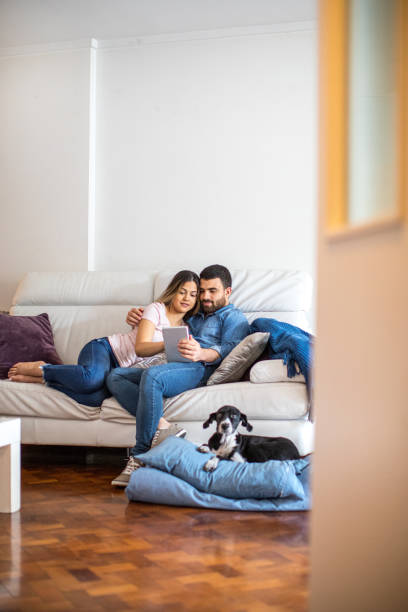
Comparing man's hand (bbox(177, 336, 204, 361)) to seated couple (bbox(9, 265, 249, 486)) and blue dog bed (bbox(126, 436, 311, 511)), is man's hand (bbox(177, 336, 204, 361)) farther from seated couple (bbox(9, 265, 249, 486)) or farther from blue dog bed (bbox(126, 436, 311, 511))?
blue dog bed (bbox(126, 436, 311, 511))

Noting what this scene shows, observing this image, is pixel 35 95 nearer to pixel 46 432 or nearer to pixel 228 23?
pixel 228 23

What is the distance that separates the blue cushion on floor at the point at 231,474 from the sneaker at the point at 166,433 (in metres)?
0.15

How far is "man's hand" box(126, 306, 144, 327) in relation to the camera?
337 cm

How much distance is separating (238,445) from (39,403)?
3.44 ft

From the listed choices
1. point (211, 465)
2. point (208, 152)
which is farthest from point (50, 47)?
point (211, 465)

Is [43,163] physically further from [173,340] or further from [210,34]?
[173,340]

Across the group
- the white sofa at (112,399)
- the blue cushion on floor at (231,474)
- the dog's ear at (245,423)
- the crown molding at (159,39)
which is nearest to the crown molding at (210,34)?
the crown molding at (159,39)

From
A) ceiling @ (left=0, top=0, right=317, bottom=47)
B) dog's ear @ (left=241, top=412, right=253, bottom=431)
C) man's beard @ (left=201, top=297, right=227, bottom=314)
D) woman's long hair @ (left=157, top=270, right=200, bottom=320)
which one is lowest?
dog's ear @ (left=241, top=412, right=253, bottom=431)

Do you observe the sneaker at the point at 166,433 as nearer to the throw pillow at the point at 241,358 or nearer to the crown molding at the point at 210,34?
the throw pillow at the point at 241,358

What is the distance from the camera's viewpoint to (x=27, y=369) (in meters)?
3.25

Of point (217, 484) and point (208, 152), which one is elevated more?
point (208, 152)

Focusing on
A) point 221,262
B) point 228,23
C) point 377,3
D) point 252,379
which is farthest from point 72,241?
point 377,3

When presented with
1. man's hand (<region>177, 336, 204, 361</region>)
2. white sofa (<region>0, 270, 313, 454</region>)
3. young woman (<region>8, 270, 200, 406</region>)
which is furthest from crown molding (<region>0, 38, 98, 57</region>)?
man's hand (<region>177, 336, 204, 361</region>)

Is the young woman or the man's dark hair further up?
the man's dark hair
